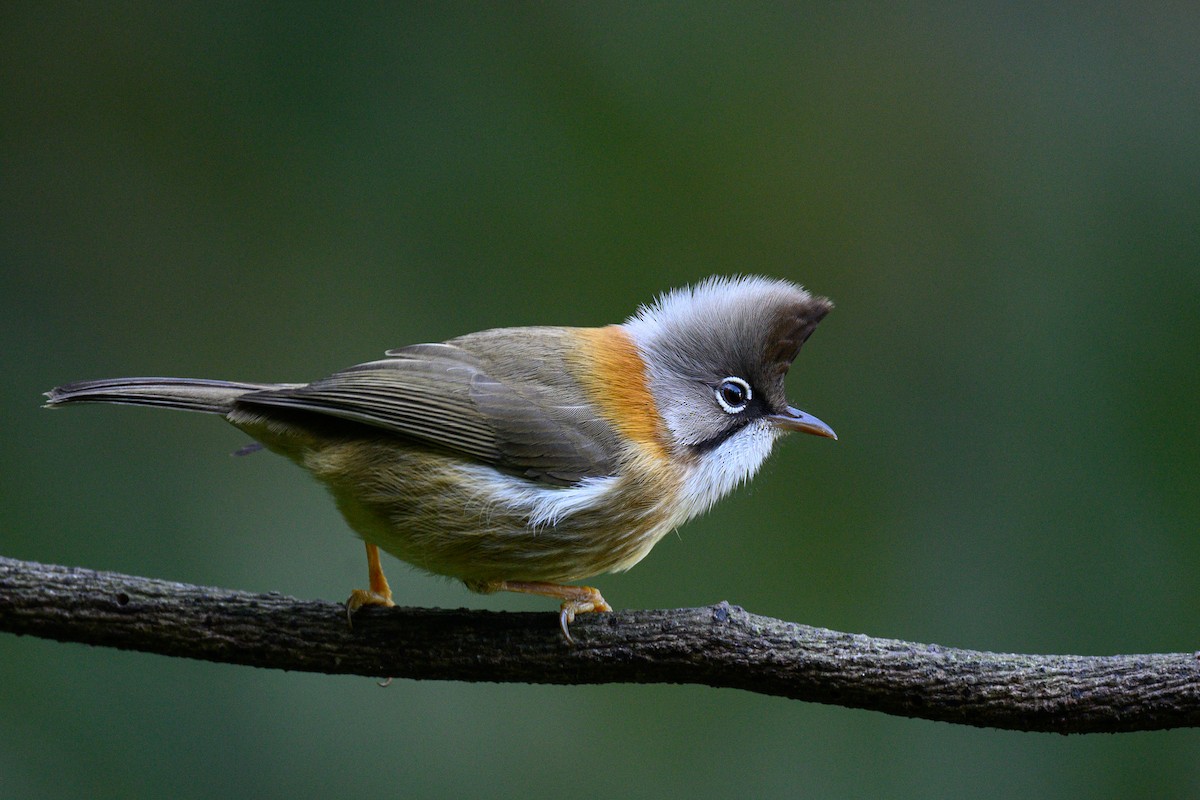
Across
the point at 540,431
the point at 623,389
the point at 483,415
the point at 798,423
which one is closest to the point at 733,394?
the point at 798,423

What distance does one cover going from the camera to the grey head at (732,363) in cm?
360

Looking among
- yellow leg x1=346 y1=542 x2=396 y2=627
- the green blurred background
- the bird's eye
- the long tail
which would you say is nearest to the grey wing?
the long tail

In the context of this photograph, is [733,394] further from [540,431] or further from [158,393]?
[158,393]

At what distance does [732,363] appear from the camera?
365 cm

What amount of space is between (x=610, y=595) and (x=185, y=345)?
2678 mm

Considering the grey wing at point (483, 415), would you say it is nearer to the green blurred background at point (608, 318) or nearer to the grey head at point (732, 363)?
the grey head at point (732, 363)

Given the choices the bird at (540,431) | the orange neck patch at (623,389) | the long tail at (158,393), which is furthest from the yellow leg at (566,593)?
the long tail at (158,393)

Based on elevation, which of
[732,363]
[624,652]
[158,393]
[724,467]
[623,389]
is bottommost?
[624,652]

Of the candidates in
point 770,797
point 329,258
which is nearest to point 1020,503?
point 770,797

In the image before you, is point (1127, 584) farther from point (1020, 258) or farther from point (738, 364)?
point (738, 364)

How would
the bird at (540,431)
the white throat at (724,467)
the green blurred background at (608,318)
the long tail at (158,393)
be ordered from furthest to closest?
the green blurred background at (608,318) < the white throat at (724,467) < the long tail at (158,393) < the bird at (540,431)

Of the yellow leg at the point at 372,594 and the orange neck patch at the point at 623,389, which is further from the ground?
the orange neck patch at the point at 623,389

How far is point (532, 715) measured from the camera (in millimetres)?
5242

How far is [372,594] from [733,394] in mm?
1410
